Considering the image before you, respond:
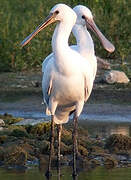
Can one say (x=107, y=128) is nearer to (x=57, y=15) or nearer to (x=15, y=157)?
(x=15, y=157)

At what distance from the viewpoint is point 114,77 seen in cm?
1739

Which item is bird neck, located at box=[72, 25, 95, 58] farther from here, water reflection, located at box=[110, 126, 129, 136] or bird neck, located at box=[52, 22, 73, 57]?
water reflection, located at box=[110, 126, 129, 136]

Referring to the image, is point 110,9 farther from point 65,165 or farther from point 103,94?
point 65,165

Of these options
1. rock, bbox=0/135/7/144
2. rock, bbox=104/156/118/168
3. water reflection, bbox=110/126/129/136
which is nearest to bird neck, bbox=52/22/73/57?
rock, bbox=104/156/118/168

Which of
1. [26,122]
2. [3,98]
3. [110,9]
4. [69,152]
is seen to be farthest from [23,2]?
[69,152]

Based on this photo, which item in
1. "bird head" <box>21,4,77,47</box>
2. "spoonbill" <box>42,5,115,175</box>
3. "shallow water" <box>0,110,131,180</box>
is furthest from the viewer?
"spoonbill" <box>42,5,115,175</box>

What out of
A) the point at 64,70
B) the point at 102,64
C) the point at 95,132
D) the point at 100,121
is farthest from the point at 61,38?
the point at 102,64

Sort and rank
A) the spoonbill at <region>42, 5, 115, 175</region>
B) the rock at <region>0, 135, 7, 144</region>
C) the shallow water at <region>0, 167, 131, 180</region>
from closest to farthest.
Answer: the shallow water at <region>0, 167, 131, 180</region>
the spoonbill at <region>42, 5, 115, 175</region>
the rock at <region>0, 135, 7, 144</region>

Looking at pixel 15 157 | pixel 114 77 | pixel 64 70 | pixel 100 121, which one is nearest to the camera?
pixel 64 70

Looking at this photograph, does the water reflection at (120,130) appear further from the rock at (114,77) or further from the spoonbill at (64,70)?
the rock at (114,77)

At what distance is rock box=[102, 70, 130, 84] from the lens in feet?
57.1

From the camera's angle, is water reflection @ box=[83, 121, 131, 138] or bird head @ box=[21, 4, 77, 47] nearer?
bird head @ box=[21, 4, 77, 47]

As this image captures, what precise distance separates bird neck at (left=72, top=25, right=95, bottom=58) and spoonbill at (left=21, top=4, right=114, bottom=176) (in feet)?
0.47

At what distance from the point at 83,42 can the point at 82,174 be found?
182cm
